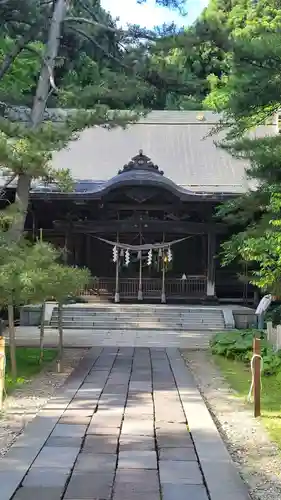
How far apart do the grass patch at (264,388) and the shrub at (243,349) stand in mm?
137

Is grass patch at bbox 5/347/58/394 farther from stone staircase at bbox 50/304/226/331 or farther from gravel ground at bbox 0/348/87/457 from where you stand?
stone staircase at bbox 50/304/226/331

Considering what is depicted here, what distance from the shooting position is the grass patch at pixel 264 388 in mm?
6129

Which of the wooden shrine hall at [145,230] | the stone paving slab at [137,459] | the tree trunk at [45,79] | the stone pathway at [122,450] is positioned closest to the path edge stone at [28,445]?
the stone pathway at [122,450]

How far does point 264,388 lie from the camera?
8.34 meters

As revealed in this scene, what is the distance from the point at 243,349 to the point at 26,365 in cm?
431

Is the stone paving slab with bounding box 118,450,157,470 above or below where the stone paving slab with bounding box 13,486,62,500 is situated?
below

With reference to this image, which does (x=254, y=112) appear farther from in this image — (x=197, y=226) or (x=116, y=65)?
(x=197, y=226)

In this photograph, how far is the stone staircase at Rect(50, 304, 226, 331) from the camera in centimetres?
1639

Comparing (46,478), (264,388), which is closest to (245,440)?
(46,478)

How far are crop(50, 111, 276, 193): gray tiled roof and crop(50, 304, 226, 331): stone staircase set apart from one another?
4.59 metres

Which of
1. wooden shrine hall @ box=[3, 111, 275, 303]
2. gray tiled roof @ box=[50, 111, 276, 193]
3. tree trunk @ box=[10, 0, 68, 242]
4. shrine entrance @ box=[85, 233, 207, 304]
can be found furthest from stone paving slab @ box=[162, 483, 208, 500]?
gray tiled roof @ box=[50, 111, 276, 193]

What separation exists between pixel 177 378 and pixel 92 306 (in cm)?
911

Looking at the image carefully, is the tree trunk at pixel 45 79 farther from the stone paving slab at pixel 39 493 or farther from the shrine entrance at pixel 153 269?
the shrine entrance at pixel 153 269

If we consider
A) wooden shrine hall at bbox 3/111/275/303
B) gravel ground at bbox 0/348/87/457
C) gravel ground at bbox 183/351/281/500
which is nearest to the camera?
gravel ground at bbox 183/351/281/500
